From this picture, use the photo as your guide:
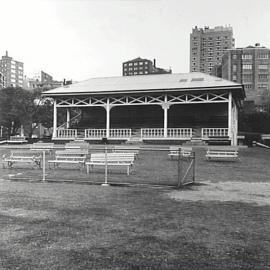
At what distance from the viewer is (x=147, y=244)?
528 cm

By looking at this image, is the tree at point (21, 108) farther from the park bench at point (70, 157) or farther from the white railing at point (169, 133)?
the park bench at point (70, 157)

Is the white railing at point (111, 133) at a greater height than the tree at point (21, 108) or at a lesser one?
lesser

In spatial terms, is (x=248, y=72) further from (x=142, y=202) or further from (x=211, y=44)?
(x=142, y=202)

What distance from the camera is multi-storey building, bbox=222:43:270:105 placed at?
11825 cm

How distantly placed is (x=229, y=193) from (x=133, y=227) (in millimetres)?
4526

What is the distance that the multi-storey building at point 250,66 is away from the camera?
118250 mm

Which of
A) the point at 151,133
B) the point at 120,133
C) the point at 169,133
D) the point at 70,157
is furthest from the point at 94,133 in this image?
the point at 70,157

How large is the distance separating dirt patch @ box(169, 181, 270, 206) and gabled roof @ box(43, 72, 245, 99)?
63.5ft

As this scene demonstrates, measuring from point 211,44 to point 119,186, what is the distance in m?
161

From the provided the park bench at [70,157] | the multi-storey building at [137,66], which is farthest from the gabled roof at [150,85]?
the multi-storey building at [137,66]

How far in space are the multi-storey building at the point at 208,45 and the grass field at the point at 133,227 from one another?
158 meters

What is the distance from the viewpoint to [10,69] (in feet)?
630

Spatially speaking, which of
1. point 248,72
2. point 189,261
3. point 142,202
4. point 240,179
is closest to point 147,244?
point 189,261

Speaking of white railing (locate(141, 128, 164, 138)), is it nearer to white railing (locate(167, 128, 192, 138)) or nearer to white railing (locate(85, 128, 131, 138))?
white railing (locate(167, 128, 192, 138))
